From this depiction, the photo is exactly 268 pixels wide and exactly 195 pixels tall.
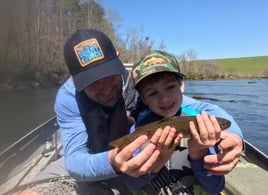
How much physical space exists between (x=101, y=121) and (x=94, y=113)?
7 cm

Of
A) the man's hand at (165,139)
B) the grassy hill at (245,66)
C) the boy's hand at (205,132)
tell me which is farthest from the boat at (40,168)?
the grassy hill at (245,66)

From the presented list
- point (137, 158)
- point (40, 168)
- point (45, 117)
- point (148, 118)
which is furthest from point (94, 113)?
point (45, 117)

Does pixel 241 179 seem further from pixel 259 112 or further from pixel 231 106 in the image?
pixel 231 106

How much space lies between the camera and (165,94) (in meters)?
1.86

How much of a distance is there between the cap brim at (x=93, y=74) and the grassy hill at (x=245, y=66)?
211ft

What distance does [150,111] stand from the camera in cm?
199

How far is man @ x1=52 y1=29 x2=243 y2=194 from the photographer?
1.73 meters

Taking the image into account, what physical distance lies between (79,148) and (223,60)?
77.2 metres

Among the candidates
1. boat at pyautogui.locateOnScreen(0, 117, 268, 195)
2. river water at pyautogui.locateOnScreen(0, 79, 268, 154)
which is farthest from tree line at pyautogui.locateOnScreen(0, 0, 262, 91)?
boat at pyautogui.locateOnScreen(0, 117, 268, 195)

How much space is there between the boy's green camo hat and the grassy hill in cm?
6432

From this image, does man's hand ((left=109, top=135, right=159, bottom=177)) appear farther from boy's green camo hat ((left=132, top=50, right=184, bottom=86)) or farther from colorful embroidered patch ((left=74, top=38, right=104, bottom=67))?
colorful embroidered patch ((left=74, top=38, right=104, bottom=67))

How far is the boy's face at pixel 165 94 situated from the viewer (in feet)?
6.08

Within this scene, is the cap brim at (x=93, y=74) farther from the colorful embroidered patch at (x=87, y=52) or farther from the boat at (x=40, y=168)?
the boat at (x=40, y=168)

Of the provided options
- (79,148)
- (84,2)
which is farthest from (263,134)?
(84,2)
